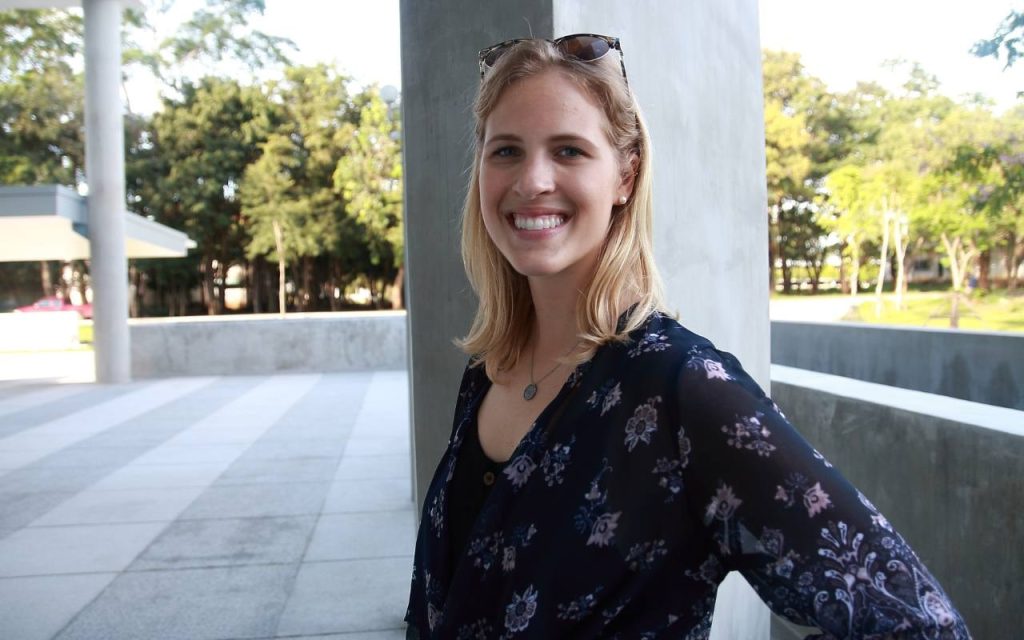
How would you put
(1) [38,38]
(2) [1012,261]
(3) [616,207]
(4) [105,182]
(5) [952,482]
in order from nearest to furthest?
(3) [616,207] < (5) [952,482] < (4) [105,182] < (2) [1012,261] < (1) [38,38]

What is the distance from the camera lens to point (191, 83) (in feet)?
119

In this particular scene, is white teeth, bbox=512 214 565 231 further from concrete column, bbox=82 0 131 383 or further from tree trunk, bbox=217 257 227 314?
tree trunk, bbox=217 257 227 314

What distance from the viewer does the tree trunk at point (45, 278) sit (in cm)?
3684

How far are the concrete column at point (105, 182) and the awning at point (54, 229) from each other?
256 mm

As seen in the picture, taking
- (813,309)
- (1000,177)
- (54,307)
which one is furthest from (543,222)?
(54,307)

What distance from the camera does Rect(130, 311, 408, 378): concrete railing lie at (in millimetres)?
15125

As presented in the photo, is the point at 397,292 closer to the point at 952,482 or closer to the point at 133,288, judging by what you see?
the point at 133,288

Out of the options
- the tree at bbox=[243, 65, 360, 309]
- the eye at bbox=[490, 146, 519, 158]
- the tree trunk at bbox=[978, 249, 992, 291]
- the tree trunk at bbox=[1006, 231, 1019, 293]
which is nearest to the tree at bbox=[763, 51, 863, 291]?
the tree trunk at bbox=[978, 249, 992, 291]

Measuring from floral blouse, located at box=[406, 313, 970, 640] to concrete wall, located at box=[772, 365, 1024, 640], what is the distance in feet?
8.21

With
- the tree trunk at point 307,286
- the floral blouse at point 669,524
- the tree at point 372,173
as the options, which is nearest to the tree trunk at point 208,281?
Result: the tree trunk at point 307,286

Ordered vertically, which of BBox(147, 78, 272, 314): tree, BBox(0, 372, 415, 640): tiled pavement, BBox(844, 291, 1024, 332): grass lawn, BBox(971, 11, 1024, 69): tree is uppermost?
BBox(147, 78, 272, 314): tree

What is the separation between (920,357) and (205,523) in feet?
25.6

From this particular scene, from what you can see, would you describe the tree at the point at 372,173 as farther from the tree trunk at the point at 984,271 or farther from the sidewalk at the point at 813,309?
the tree trunk at the point at 984,271

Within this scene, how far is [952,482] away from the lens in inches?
133
